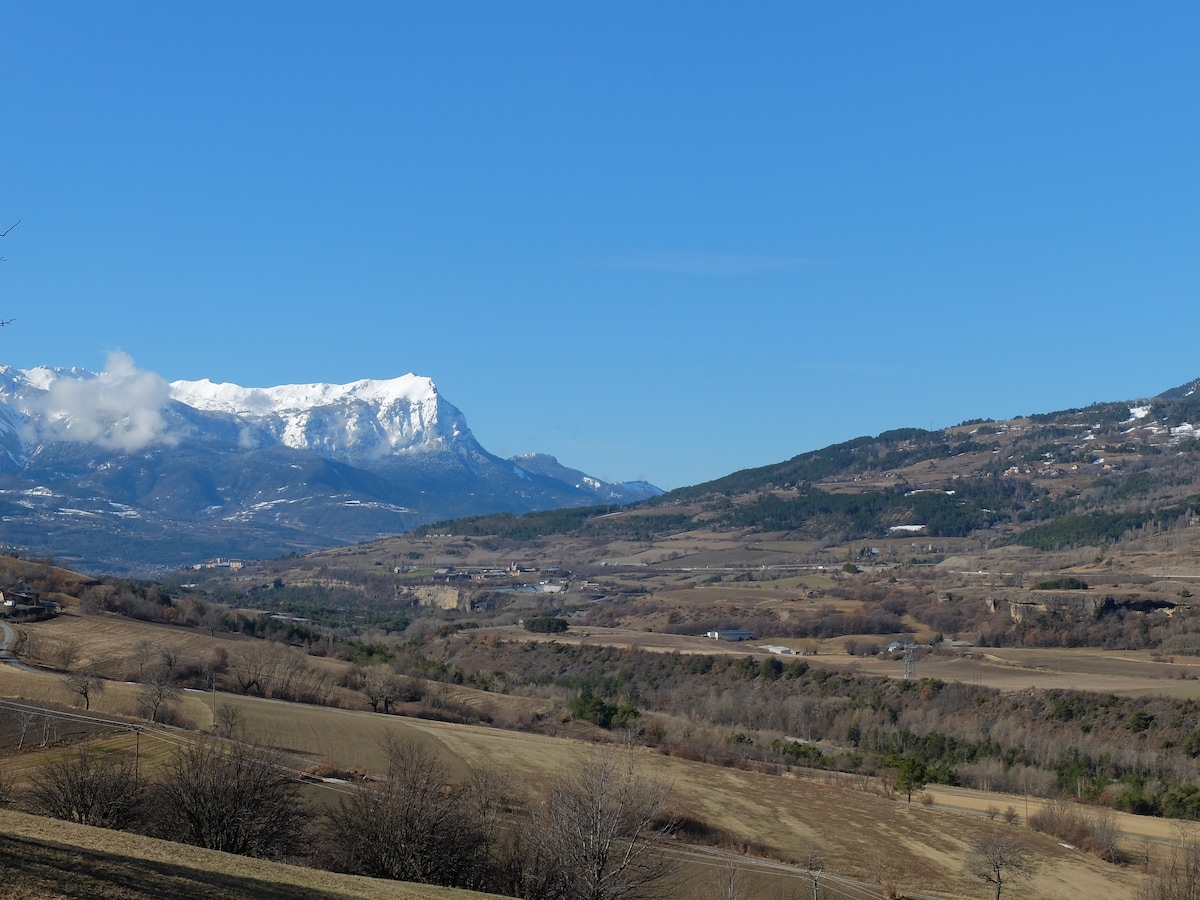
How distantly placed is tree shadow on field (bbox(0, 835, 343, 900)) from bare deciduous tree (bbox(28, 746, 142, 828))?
41.0 ft

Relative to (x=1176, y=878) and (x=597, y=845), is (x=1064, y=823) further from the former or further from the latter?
(x=597, y=845)

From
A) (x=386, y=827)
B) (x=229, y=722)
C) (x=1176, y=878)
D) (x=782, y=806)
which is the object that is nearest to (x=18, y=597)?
(x=229, y=722)

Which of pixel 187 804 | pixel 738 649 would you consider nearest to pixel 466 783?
pixel 187 804

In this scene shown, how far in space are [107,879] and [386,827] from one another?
16.2 metres

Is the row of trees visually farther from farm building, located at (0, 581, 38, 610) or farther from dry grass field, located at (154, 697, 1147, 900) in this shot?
farm building, located at (0, 581, 38, 610)

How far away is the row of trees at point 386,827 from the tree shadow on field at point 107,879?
10.8m

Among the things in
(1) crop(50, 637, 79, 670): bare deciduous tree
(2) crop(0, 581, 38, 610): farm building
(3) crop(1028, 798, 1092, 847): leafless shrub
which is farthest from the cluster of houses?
(3) crop(1028, 798, 1092, 847): leafless shrub

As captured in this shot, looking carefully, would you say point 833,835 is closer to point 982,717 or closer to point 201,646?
point 982,717

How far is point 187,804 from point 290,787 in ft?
26.8

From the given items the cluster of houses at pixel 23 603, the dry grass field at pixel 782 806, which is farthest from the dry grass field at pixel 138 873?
the cluster of houses at pixel 23 603

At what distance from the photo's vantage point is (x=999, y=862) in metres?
49.1

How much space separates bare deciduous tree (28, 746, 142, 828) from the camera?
37.5m

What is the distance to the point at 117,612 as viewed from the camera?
116 m

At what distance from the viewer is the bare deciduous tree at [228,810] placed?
37156mm
